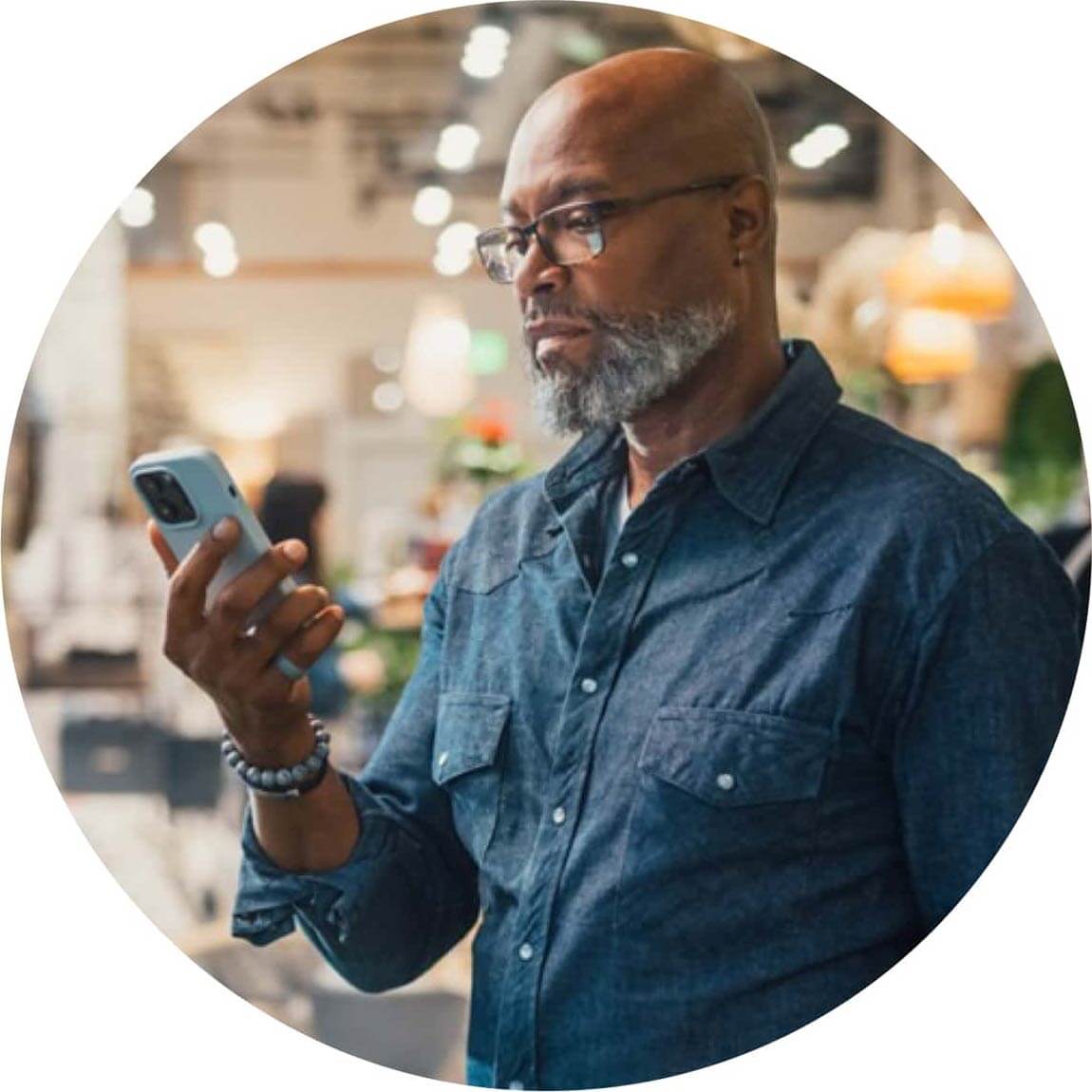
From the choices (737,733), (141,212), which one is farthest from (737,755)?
(141,212)

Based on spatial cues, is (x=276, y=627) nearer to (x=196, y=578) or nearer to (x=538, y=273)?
(x=196, y=578)

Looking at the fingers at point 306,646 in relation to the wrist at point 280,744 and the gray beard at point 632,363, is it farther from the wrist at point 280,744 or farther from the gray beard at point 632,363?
the gray beard at point 632,363

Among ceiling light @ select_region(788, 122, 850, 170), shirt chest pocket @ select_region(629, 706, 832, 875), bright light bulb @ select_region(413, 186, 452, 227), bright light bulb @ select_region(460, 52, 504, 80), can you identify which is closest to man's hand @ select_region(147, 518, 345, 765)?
shirt chest pocket @ select_region(629, 706, 832, 875)

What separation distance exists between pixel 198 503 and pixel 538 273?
0.23 metres

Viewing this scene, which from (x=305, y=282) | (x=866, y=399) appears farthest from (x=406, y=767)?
(x=305, y=282)

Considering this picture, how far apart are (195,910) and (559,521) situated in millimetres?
1558

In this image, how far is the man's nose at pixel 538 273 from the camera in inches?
32.4

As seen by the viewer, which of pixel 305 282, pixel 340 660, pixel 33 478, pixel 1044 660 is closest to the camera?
pixel 1044 660

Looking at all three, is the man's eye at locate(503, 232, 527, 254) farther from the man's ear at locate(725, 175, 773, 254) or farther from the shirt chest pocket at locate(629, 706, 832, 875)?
the shirt chest pocket at locate(629, 706, 832, 875)

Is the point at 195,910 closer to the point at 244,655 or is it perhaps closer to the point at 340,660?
the point at 340,660

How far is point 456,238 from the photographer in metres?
3.07

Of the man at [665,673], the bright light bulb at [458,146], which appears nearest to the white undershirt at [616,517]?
the man at [665,673]

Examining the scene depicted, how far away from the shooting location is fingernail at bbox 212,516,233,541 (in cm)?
79

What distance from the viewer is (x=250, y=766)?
2.82 feet
